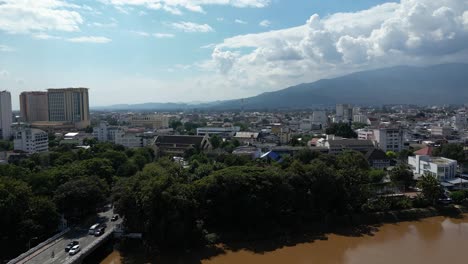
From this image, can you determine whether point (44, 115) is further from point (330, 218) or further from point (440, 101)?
point (440, 101)

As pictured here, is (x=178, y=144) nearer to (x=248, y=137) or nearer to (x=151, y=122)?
(x=248, y=137)

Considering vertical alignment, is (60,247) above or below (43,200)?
below

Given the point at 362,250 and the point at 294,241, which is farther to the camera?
the point at 294,241

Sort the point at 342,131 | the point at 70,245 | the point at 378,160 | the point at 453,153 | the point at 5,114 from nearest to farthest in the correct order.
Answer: the point at 70,245 → the point at 453,153 → the point at 378,160 → the point at 342,131 → the point at 5,114

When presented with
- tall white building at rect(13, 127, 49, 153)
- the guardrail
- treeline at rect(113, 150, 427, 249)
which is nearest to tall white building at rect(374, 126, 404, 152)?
treeline at rect(113, 150, 427, 249)

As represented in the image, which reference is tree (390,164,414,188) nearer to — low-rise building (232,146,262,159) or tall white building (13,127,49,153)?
low-rise building (232,146,262,159)

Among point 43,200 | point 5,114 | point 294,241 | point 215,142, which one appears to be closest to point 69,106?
point 5,114

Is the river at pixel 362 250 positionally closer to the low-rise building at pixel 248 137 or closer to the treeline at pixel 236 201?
the treeline at pixel 236 201
